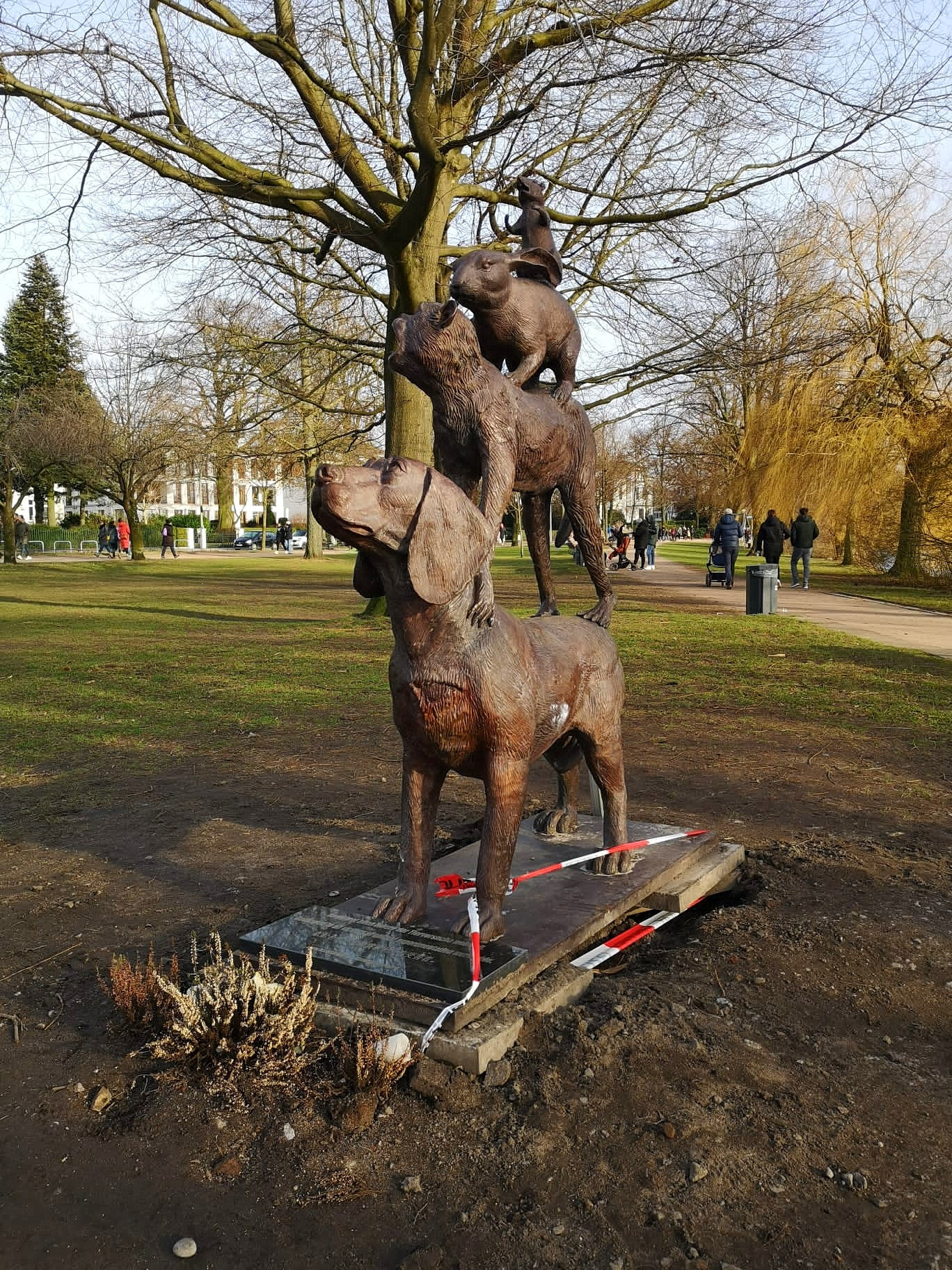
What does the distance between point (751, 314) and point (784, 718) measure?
1027cm

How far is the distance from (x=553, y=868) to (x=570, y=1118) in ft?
5.03

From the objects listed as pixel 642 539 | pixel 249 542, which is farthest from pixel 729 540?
pixel 249 542

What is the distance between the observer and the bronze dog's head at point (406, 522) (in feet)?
9.68

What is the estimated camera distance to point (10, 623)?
16.6m

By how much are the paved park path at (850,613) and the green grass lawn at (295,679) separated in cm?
71

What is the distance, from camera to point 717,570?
26.7 m

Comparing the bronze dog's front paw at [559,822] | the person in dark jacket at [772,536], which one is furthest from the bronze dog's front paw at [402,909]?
the person in dark jacket at [772,536]

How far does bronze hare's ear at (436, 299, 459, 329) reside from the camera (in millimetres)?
3670

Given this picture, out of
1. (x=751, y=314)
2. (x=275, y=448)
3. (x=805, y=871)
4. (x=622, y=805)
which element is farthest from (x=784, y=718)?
(x=275, y=448)

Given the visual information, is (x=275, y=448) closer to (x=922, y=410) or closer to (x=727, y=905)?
(x=922, y=410)

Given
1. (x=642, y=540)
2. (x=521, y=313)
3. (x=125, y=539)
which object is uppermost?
(x=521, y=313)

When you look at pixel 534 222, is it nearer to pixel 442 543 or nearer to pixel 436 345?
pixel 436 345

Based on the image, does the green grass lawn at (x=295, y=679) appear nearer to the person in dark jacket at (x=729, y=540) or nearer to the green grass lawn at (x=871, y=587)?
the green grass lawn at (x=871, y=587)

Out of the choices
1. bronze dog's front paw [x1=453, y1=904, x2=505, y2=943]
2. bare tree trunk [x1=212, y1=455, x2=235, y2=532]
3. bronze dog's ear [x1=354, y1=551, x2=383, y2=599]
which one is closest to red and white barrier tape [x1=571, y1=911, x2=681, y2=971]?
bronze dog's front paw [x1=453, y1=904, x2=505, y2=943]
